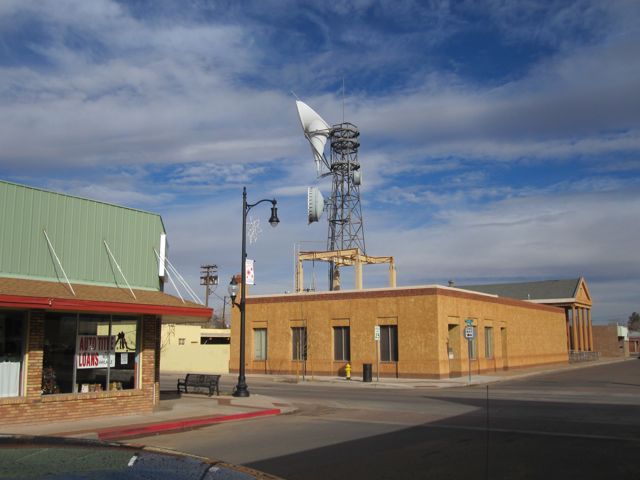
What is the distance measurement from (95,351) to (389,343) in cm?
2227

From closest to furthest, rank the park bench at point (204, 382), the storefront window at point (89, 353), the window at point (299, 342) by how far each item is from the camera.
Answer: the storefront window at point (89, 353), the park bench at point (204, 382), the window at point (299, 342)

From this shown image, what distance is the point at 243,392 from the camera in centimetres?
2348

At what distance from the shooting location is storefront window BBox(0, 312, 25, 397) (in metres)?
15.4

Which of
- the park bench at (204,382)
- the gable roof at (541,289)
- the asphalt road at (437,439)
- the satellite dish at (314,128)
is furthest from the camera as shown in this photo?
the gable roof at (541,289)

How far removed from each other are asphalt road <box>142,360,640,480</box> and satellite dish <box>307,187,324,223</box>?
23.5m

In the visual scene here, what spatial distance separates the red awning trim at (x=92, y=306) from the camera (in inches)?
570

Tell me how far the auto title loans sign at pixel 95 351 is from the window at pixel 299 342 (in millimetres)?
22462

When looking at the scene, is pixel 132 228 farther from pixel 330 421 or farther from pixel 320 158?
pixel 320 158

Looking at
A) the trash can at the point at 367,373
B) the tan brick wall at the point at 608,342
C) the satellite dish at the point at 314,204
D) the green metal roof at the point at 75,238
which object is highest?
the satellite dish at the point at 314,204

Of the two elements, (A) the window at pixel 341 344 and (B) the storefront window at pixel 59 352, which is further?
(A) the window at pixel 341 344

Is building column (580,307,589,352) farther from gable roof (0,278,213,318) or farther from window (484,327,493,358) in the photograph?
gable roof (0,278,213,318)

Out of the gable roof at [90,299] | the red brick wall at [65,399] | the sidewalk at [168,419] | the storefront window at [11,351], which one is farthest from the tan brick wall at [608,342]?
the storefront window at [11,351]

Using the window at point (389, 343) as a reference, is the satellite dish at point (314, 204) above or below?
above

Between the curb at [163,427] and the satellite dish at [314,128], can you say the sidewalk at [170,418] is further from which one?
the satellite dish at [314,128]
